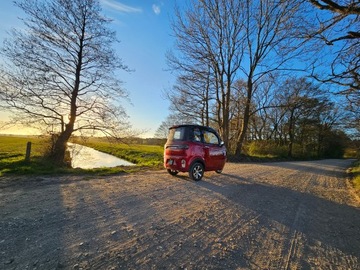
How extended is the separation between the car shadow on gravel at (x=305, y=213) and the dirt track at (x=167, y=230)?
0.02 m

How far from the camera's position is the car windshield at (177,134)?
814 cm

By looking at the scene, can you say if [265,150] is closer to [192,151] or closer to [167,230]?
[192,151]

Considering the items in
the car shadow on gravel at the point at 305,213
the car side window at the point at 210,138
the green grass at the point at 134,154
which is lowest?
the car shadow on gravel at the point at 305,213

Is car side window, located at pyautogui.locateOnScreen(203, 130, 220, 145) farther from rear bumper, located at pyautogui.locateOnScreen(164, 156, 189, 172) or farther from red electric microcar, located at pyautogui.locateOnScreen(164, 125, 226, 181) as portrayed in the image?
rear bumper, located at pyautogui.locateOnScreen(164, 156, 189, 172)

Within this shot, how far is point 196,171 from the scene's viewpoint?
26.5ft

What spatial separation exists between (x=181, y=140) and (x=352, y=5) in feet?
19.4

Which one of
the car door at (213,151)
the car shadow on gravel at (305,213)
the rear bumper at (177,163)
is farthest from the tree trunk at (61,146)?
the car shadow on gravel at (305,213)

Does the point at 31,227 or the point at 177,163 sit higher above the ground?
the point at 177,163

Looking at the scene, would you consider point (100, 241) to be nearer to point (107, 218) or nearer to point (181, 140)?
point (107, 218)

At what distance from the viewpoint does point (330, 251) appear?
325cm

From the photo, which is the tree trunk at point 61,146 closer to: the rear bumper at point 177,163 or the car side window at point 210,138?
the rear bumper at point 177,163

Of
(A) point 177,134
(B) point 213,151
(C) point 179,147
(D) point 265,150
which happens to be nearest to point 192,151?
(C) point 179,147

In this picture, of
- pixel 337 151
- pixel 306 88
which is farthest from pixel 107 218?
pixel 337 151

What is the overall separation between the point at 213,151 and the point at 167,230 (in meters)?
5.48
